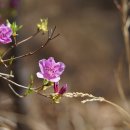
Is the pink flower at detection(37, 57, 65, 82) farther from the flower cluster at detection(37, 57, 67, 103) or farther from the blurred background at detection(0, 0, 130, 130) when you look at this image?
the blurred background at detection(0, 0, 130, 130)

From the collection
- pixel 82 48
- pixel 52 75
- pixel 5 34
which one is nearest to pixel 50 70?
pixel 52 75

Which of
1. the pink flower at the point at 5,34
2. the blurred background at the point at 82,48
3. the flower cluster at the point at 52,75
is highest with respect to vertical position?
the blurred background at the point at 82,48

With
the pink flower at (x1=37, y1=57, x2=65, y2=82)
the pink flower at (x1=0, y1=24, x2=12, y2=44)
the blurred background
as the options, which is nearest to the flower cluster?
the pink flower at (x1=37, y1=57, x2=65, y2=82)

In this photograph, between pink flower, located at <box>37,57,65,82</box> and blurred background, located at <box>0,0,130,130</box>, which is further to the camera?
blurred background, located at <box>0,0,130,130</box>

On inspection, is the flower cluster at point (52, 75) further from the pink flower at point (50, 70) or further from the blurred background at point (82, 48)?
the blurred background at point (82, 48)

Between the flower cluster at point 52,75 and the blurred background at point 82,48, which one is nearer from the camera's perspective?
the flower cluster at point 52,75

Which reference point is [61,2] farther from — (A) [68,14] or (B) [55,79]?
(B) [55,79]

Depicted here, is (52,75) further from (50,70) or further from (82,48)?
(82,48)

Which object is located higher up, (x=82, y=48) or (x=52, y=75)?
(x=82, y=48)

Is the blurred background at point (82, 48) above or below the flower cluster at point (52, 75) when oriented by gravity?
above

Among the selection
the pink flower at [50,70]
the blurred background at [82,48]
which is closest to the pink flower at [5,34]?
the pink flower at [50,70]

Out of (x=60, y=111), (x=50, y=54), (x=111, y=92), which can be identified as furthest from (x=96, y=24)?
(x=60, y=111)
